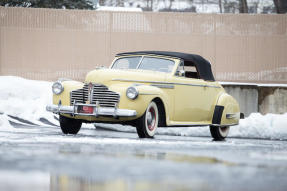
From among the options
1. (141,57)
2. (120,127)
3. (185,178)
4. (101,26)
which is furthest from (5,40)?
(185,178)

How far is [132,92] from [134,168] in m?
5.11

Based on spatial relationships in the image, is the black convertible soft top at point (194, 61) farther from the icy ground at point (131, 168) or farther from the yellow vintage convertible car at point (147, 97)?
the icy ground at point (131, 168)

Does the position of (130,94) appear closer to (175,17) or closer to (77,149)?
(77,149)

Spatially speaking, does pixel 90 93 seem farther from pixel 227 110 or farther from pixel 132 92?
pixel 227 110

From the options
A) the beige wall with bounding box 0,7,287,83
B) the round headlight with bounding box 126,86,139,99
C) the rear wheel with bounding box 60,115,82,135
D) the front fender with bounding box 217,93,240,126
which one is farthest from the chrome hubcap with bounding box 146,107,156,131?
the beige wall with bounding box 0,7,287,83

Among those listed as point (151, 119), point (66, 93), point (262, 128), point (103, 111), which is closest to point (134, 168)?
point (103, 111)

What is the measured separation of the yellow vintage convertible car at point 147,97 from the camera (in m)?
11.4

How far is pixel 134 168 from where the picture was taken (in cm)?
621

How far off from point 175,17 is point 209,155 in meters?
13.8

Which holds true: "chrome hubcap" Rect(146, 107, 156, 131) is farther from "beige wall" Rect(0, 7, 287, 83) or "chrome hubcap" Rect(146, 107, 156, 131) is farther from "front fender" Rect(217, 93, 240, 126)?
"beige wall" Rect(0, 7, 287, 83)

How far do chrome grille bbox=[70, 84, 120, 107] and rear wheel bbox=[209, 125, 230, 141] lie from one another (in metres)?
3.26

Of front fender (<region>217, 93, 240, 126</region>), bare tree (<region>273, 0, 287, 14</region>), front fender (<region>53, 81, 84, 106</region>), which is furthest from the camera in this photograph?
bare tree (<region>273, 0, 287, 14</region>)

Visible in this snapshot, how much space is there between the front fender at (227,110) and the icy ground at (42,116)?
1378mm

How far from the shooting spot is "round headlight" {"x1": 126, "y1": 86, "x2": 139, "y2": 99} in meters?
11.2
